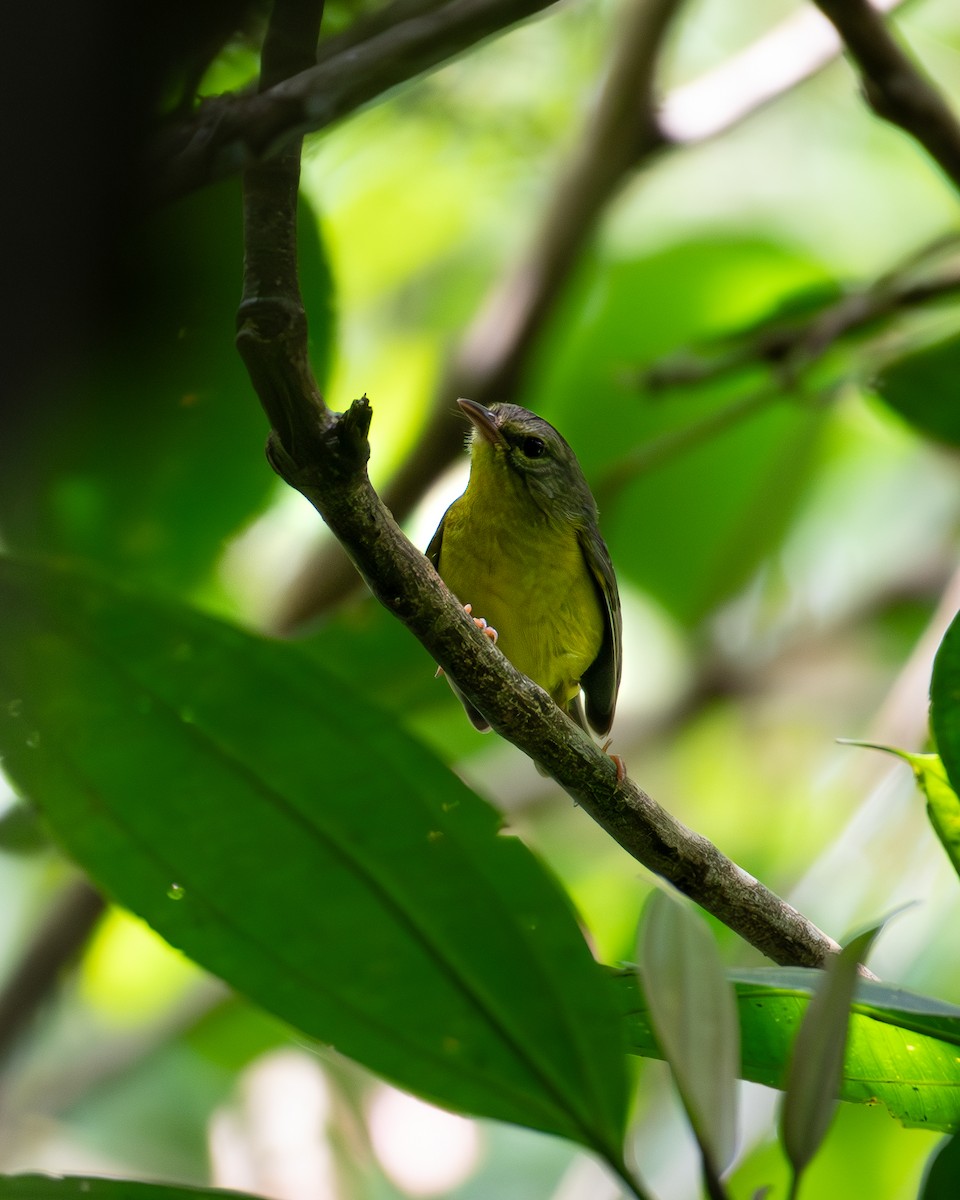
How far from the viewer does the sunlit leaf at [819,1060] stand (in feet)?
4.05

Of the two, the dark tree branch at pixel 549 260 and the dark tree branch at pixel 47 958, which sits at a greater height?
the dark tree branch at pixel 549 260

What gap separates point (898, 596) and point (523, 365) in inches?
91.3

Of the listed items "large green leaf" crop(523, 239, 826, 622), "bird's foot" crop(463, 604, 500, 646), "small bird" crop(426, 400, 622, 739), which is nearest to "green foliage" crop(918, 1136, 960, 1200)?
"bird's foot" crop(463, 604, 500, 646)

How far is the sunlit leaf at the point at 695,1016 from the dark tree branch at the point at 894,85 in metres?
2.12

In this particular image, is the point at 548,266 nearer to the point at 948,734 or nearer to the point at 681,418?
the point at 681,418

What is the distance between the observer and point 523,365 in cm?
395

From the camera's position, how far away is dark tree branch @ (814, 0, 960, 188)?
8.72 feet

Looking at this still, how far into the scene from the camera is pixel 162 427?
2158 millimetres

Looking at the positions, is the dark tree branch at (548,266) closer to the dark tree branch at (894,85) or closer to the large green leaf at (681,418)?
the large green leaf at (681,418)

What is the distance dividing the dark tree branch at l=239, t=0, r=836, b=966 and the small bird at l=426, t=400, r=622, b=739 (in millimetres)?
1590

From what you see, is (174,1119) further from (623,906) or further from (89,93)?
(89,93)

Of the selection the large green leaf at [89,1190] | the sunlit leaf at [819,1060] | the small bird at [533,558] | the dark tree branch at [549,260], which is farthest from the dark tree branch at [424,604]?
the dark tree branch at [549,260]

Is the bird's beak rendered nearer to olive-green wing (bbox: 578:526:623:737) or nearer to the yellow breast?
the yellow breast

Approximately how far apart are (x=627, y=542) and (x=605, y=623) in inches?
49.1
